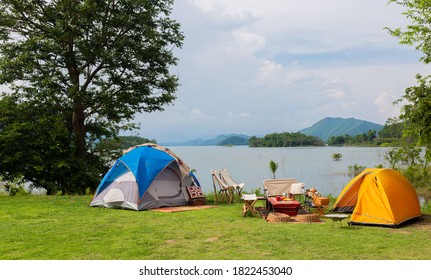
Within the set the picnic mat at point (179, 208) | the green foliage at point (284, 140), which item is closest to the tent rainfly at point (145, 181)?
the picnic mat at point (179, 208)

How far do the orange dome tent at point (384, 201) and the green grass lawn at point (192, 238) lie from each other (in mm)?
286

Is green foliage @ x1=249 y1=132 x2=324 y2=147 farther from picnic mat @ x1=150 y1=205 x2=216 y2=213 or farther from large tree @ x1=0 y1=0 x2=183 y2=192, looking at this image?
picnic mat @ x1=150 y1=205 x2=216 y2=213

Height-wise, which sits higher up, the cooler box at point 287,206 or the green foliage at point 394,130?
the green foliage at point 394,130

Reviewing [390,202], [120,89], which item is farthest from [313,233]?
[120,89]

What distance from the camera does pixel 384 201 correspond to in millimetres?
8195

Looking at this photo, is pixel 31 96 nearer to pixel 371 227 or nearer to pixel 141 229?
pixel 141 229

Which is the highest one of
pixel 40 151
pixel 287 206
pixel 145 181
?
pixel 40 151

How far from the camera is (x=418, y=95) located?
30.7 ft

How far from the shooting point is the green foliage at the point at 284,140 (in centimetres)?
6731

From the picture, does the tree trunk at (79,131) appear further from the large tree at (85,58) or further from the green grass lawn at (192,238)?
the green grass lawn at (192,238)

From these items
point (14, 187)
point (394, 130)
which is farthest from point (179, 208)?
point (394, 130)

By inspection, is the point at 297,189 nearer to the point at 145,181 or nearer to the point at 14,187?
the point at 145,181

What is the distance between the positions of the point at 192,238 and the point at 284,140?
6238 centimetres

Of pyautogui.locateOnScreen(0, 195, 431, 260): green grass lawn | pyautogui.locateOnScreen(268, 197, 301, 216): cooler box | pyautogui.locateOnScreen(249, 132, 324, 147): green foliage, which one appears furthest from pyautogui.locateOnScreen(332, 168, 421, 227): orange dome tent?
pyautogui.locateOnScreen(249, 132, 324, 147): green foliage
